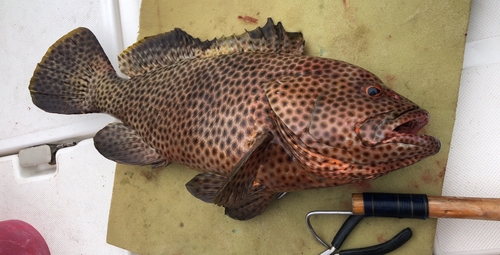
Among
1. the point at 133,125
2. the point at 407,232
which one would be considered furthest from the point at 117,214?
the point at 407,232

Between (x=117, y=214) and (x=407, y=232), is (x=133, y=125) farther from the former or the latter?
(x=407, y=232)

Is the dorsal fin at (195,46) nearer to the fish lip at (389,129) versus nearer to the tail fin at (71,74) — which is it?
the tail fin at (71,74)

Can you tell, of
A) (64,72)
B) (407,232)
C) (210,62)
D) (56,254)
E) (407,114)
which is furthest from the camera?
(56,254)

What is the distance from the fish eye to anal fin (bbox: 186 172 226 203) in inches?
33.0

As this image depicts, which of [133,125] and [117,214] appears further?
[117,214]

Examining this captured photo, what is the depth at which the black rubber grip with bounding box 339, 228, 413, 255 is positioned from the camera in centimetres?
158

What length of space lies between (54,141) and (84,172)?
452mm

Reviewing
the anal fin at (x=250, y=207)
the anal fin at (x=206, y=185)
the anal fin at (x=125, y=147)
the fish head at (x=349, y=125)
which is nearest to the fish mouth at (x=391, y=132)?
the fish head at (x=349, y=125)

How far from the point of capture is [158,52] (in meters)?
1.90

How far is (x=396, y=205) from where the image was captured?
149 centimetres

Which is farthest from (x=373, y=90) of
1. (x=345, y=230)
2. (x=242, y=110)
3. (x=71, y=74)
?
(x=71, y=74)

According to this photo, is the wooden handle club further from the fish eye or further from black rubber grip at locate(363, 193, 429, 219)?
the fish eye

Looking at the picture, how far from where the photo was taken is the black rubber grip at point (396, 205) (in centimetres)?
146

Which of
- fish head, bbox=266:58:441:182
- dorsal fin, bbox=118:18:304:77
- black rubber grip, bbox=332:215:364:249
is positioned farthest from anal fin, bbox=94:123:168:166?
black rubber grip, bbox=332:215:364:249
